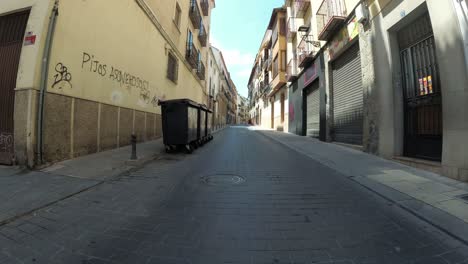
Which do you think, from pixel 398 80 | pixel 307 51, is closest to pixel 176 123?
pixel 398 80

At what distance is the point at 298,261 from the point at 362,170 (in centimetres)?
440

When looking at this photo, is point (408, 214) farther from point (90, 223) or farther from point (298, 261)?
point (90, 223)

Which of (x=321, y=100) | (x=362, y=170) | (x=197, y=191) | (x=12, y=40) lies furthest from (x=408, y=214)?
(x=321, y=100)

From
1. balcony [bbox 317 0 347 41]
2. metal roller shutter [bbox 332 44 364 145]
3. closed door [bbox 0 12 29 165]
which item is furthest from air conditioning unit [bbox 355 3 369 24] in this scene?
closed door [bbox 0 12 29 165]

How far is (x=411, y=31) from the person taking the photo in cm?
653

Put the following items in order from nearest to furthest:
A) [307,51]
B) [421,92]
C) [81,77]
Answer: [421,92], [81,77], [307,51]

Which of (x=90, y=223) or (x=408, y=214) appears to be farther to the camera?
(x=408, y=214)

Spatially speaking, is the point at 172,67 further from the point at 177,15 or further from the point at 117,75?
the point at 117,75

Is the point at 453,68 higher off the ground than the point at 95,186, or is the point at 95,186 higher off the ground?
the point at 453,68

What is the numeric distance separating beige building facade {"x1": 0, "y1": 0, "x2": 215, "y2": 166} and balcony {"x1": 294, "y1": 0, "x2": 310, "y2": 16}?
395 inches

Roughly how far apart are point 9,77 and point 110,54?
304cm

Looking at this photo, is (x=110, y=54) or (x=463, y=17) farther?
(x=110, y=54)

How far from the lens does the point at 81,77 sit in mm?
6672

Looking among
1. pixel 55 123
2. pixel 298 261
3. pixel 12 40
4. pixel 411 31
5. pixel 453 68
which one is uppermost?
pixel 411 31
